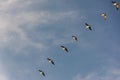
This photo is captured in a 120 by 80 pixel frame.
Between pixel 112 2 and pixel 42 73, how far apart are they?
1372 inches

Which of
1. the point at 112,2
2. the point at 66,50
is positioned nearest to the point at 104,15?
the point at 112,2

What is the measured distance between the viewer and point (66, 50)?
18450cm

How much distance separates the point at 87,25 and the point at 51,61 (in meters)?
17.8

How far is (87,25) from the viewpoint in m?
184

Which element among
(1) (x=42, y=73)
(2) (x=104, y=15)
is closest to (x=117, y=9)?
(2) (x=104, y=15)

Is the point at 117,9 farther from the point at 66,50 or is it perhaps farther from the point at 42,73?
the point at 42,73

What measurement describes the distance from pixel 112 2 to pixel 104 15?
534 cm

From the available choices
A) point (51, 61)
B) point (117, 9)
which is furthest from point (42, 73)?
point (117, 9)

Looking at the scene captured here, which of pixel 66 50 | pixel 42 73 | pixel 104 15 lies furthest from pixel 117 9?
pixel 42 73

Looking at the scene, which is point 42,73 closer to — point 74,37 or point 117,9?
point 74,37

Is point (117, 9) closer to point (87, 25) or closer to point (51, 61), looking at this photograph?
point (87, 25)

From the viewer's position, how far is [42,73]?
192 metres

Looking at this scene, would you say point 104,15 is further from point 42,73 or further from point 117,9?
point 42,73

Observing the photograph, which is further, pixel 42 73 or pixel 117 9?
pixel 42 73
